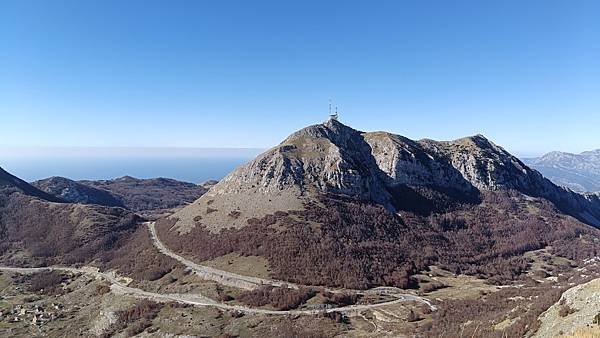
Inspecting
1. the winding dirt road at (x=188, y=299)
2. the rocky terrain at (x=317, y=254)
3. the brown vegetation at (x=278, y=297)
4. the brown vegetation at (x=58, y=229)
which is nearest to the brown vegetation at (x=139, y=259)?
the rocky terrain at (x=317, y=254)

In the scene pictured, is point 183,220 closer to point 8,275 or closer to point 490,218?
point 8,275

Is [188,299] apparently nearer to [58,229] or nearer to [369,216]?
[369,216]

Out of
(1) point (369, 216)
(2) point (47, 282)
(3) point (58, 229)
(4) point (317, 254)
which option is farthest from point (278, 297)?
(3) point (58, 229)

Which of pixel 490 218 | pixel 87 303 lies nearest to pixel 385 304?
pixel 87 303

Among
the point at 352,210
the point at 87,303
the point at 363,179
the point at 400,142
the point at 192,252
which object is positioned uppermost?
the point at 400,142

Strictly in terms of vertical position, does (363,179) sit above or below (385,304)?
above

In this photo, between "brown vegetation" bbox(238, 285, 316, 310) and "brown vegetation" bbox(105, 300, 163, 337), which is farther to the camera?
"brown vegetation" bbox(238, 285, 316, 310)

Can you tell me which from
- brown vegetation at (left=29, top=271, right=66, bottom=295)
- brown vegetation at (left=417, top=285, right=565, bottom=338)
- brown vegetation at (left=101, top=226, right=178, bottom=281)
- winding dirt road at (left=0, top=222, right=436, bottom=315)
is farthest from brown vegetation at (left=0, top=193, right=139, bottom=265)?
brown vegetation at (left=417, top=285, right=565, bottom=338)

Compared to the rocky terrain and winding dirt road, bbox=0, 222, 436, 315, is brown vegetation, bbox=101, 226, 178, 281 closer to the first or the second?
the rocky terrain

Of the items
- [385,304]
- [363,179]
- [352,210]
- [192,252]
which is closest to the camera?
[385,304]
